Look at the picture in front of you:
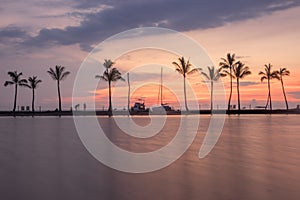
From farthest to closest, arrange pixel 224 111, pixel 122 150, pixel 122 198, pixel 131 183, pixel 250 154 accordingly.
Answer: pixel 224 111, pixel 122 150, pixel 250 154, pixel 131 183, pixel 122 198

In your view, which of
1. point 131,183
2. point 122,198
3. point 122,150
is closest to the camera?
point 122,198

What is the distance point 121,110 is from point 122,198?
60597mm

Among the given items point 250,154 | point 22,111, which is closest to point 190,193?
point 250,154

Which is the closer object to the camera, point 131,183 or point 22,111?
point 131,183

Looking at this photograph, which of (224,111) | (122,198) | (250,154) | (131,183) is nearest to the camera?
(122,198)

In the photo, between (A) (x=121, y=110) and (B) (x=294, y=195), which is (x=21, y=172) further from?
(A) (x=121, y=110)

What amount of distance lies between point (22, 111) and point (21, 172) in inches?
2488

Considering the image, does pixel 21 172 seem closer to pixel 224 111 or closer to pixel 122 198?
pixel 122 198

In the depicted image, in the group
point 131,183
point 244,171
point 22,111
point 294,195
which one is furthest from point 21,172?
point 22,111

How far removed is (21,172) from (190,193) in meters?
3.82

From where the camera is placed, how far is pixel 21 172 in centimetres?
869

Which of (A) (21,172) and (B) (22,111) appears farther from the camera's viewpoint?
(B) (22,111)

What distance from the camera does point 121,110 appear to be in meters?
66.6

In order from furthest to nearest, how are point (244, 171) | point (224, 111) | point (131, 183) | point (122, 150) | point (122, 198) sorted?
point (224, 111) → point (122, 150) → point (244, 171) → point (131, 183) → point (122, 198)
